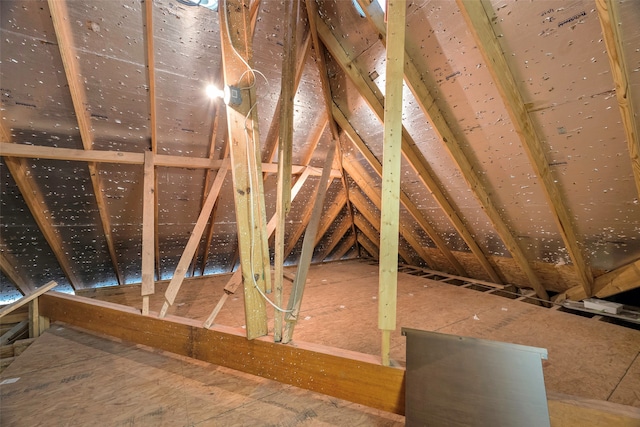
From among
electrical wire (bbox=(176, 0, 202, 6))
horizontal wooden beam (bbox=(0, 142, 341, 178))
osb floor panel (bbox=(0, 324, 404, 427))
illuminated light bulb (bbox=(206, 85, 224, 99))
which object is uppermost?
electrical wire (bbox=(176, 0, 202, 6))

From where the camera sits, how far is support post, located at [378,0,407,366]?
1394mm

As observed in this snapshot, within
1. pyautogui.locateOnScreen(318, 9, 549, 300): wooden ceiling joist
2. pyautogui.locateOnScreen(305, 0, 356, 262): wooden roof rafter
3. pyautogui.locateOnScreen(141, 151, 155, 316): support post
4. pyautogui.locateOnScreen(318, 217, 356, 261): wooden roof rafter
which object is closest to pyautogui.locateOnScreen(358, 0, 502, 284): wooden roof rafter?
pyautogui.locateOnScreen(318, 9, 549, 300): wooden ceiling joist

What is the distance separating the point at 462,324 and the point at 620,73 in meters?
2.23

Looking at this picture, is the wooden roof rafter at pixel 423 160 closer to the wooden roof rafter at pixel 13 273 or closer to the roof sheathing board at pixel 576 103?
the roof sheathing board at pixel 576 103

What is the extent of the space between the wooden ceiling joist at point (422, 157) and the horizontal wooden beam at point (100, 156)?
1.58m

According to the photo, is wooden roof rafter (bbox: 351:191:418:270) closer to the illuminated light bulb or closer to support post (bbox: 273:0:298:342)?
the illuminated light bulb

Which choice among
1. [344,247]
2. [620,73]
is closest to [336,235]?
[344,247]

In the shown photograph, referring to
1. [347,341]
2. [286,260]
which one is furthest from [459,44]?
[286,260]

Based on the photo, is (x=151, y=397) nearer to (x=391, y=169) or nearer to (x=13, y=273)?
(x=391, y=169)

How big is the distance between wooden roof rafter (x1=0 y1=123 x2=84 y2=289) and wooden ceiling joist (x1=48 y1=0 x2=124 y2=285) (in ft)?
1.57

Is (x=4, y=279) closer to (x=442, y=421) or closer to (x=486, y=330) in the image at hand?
(x=442, y=421)

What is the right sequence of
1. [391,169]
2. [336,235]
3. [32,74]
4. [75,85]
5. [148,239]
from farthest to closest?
1. [336,235]
2. [148,239]
3. [75,85]
4. [32,74]
5. [391,169]

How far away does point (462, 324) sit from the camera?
278 cm

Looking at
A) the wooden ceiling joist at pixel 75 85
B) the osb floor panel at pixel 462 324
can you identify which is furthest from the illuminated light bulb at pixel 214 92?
the osb floor panel at pixel 462 324
